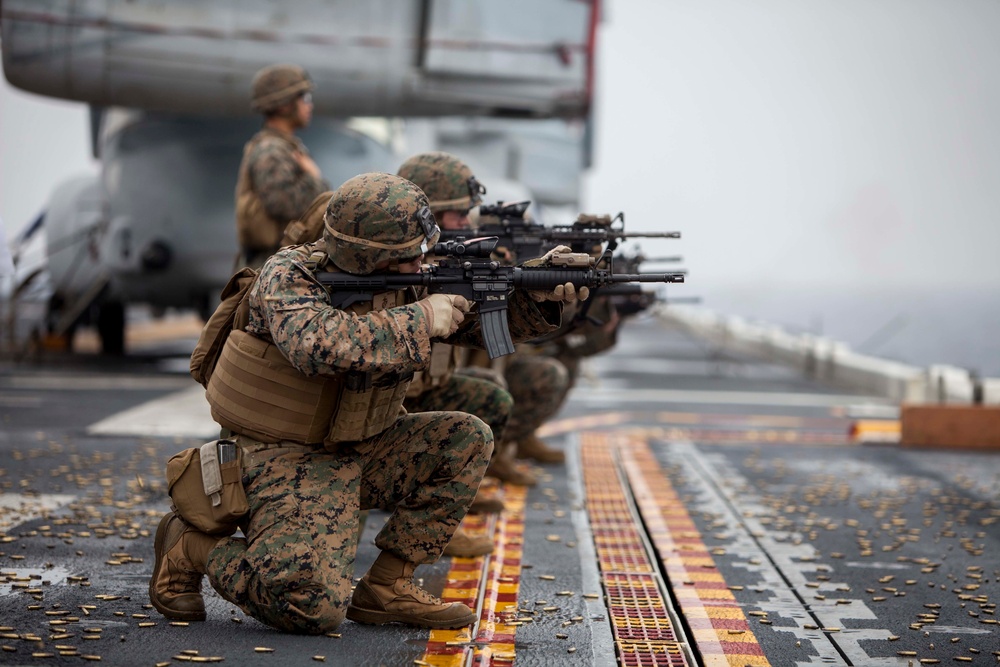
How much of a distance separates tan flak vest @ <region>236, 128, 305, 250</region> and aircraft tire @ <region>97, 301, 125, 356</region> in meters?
9.18

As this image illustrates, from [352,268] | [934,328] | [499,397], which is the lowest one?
[934,328]

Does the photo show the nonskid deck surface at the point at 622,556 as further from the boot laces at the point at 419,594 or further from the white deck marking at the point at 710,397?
the white deck marking at the point at 710,397

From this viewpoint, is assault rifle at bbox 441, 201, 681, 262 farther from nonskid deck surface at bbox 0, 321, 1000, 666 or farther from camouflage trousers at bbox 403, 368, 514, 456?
nonskid deck surface at bbox 0, 321, 1000, 666

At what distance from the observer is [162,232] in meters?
12.3

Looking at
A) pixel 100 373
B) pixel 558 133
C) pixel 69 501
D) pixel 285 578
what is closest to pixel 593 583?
pixel 285 578

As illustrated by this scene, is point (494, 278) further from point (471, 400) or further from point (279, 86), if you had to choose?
point (279, 86)

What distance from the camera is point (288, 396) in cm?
411

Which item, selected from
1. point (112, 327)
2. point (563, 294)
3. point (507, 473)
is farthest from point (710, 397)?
point (563, 294)

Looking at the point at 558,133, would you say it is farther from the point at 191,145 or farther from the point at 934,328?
the point at 934,328

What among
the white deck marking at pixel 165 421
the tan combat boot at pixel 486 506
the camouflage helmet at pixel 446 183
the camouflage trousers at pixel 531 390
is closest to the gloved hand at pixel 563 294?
A: the camouflage helmet at pixel 446 183

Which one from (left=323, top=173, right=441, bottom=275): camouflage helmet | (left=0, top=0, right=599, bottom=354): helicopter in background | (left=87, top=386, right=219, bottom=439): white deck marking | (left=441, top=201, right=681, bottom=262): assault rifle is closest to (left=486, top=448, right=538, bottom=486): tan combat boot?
(left=441, top=201, right=681, bottom=262): assault rifle

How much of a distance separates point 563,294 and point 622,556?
1664 millimetres

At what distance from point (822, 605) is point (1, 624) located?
9.73 feet

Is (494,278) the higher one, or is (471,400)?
(494,278)
